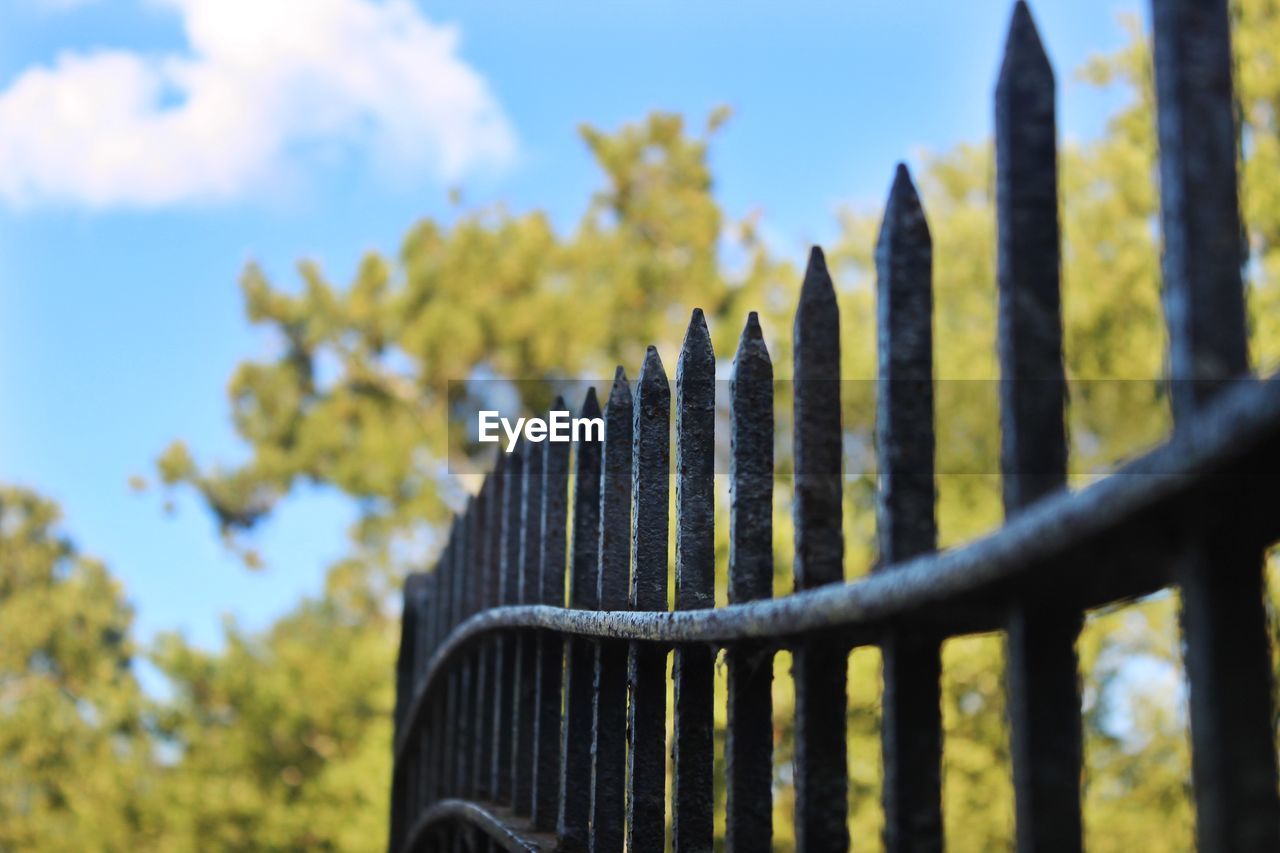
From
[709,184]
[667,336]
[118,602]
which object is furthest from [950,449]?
[118,602]

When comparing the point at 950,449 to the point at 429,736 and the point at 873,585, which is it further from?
the point at 873,585

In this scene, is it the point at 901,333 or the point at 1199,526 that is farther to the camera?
the point at 901,333

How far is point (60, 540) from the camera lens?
32219 millimetres

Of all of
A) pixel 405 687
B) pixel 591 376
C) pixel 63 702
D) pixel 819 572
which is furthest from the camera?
pixel 63 702

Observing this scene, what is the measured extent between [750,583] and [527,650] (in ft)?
3.38

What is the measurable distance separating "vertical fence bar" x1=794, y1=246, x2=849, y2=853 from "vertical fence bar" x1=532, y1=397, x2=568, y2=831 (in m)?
0.96

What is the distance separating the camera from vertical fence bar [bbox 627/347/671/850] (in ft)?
5.11


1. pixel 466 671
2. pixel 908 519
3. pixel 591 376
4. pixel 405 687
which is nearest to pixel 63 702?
pixel 591 376

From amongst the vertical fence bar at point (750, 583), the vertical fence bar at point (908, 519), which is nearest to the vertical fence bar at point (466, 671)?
the vertical fence bar at point (750, 583)

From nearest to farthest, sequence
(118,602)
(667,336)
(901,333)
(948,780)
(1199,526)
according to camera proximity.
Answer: (1199,526) → (901,333) → (948,780) → (667,336) → (118,602)

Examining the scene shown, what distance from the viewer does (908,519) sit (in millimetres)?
941

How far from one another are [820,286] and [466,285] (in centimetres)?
1682

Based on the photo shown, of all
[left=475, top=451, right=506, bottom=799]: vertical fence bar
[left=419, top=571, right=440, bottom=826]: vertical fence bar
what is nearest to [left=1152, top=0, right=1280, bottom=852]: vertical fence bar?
[left=475, top=451, right=506, bottom=799]: vertical fence bar

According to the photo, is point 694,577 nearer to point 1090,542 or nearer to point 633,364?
point 1090,542
